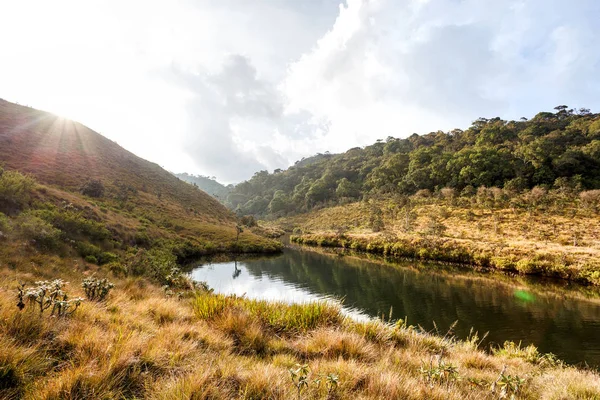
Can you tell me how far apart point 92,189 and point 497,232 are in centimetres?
5774

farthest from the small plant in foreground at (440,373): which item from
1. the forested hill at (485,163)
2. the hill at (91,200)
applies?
the forested hill at (485,163)

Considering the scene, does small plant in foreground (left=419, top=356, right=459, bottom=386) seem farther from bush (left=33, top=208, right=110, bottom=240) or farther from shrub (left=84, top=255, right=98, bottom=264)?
bush (left=33, top=208, right=110, bottom=240)

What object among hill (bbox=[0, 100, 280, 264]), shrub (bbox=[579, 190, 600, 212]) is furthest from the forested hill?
hill (bbox=[0, 100, 280, 264])

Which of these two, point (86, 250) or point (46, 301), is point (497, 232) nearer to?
point (86, 250)

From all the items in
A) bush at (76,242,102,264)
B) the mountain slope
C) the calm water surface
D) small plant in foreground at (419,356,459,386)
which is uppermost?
the mountain slope

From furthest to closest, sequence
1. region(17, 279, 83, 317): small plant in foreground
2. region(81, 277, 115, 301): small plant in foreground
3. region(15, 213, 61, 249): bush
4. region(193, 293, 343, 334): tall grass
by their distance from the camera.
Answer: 1. region(15, 213, 61, 249): bush
2. region(81, 277, 115, 301): small plant in foreground
3. region(193, 293, 343, 334): tall grass
4. region(17, 279, 83, 317): small plant in foreground

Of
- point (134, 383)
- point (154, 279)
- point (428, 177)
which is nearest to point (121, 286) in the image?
point (154, 279)

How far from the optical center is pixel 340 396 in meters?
3.04

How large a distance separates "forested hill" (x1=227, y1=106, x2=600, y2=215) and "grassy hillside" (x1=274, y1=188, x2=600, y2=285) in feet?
32.3

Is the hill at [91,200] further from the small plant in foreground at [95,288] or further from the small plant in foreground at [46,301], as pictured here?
the small plant in foreground at [46,301]

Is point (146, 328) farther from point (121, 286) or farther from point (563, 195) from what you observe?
point (563, 195)

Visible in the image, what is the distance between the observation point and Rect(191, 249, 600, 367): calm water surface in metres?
14.3

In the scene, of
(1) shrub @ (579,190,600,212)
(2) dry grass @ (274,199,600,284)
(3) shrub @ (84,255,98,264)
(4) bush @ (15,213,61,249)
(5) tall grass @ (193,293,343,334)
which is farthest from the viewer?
(1) shrub @ (579,190,600,212)

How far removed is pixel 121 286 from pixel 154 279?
18.5ft
